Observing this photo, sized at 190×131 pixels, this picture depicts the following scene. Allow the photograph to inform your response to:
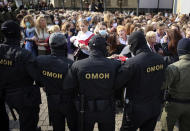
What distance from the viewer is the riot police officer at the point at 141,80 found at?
287 cm

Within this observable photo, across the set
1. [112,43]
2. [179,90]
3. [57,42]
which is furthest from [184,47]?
[112,43]

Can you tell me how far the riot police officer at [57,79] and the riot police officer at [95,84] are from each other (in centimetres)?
22

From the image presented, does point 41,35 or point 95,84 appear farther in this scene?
point 41,35

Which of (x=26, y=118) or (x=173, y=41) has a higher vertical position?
(x=173, y=41)

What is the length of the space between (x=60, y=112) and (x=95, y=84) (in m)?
0.81

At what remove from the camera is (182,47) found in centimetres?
313

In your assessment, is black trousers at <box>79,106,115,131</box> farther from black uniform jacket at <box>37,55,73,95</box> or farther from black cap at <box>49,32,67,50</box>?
black cap at <box>49,32,67,50</box>

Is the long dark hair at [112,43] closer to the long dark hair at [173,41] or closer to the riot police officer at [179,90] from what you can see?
the long dark hair at [173,41]

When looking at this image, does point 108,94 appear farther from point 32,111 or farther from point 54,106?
point 32,111

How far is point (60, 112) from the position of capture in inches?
124

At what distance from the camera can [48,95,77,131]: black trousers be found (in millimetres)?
3096

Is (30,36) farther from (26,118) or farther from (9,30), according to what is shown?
(26,118)

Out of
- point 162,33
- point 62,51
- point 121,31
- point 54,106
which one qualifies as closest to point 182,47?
point 62,51

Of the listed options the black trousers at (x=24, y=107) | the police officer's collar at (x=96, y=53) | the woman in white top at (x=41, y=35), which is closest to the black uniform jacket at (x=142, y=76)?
the police officer's collar at (x=96, y=53)
